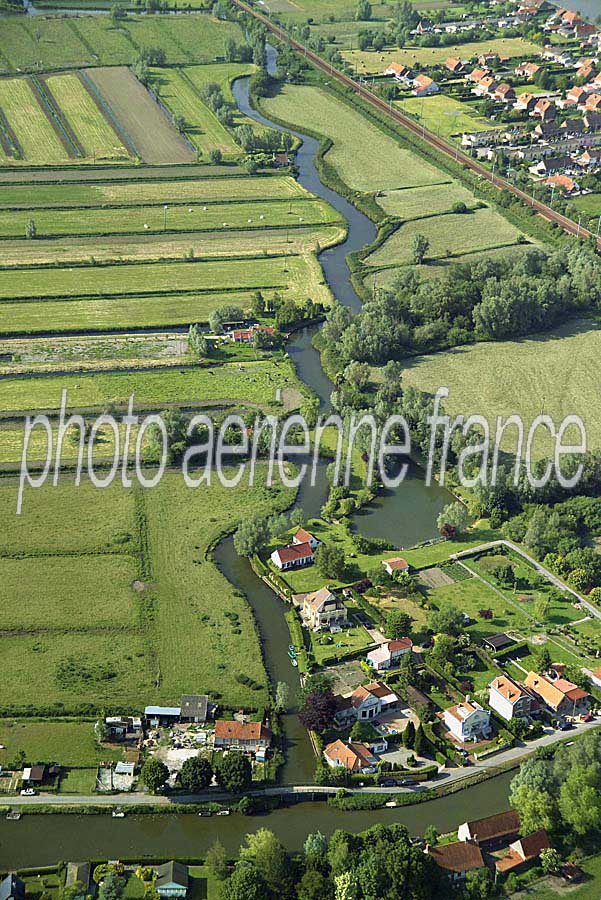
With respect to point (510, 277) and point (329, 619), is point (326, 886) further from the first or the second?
point (510, 277)

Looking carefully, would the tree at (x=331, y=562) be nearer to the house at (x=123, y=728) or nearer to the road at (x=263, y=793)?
the road at (x=263, y=793)

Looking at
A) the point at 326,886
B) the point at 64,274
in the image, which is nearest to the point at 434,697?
the point at 326,886

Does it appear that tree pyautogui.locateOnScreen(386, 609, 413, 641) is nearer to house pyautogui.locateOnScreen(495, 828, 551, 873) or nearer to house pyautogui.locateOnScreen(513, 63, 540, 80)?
house pyautogui.locateOnScreen(495, 828, 551, 873)

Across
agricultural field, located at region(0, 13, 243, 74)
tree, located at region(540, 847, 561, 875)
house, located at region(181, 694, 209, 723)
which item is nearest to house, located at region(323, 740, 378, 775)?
house, located at region(181, 694, 209, 723)

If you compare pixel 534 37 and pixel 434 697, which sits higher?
pixel 534 37

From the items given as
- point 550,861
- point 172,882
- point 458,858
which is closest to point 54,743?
point 172,882

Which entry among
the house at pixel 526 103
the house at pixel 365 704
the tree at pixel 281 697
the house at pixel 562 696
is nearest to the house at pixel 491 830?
the house at pixel 365 704
